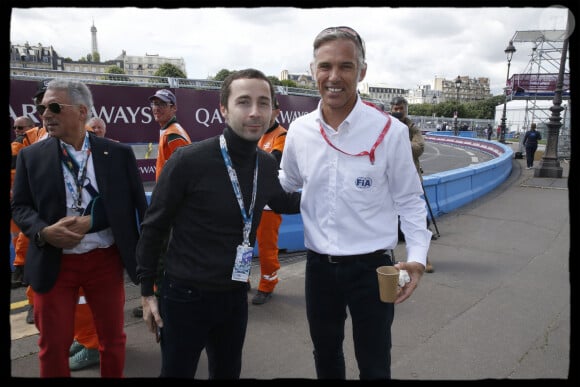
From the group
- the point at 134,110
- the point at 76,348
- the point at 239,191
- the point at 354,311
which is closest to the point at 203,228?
the point at 239,191

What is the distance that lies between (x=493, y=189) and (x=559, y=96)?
4.63 m

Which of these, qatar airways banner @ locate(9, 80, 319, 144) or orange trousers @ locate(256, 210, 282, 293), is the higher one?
qatar airways banner @ locate(9, 80, 319, 144)

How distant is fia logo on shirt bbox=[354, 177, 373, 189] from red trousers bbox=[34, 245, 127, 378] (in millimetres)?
1501

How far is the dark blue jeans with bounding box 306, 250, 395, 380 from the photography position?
81.6 inches

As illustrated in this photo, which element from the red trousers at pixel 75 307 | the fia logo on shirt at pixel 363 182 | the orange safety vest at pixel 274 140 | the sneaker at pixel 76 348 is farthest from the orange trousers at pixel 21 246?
the fia logo on shirt at pixel 363 182

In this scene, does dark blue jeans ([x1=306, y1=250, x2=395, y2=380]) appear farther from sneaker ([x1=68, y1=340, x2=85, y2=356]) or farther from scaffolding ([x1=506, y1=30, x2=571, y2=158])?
scaffolding ([x1=506, y1=30, x2=571, y2=158])

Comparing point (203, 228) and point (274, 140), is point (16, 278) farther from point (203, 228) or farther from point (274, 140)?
point (203, 228)

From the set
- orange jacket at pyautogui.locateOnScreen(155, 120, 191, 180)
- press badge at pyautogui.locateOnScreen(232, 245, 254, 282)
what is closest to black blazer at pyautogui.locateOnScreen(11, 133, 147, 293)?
press badge at pyautogui.locateOnScreen(232, 245, 254, 282)

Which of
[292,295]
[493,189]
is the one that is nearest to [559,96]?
[493,189]

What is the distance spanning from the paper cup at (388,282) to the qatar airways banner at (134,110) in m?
7.16

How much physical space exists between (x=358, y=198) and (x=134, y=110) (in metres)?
7.78

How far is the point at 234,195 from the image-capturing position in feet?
6.48

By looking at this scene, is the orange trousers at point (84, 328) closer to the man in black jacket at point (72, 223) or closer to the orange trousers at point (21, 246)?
the man in black jacket at point (72, 223)

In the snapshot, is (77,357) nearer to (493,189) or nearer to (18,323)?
(18,323)
